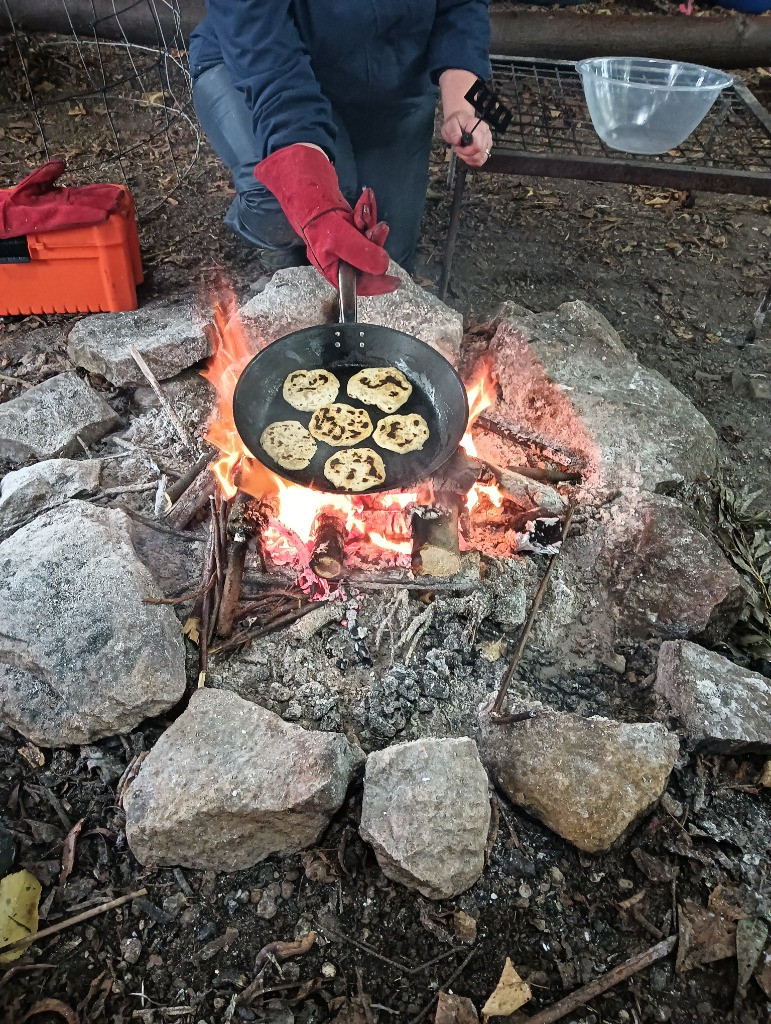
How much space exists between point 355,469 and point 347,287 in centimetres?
68

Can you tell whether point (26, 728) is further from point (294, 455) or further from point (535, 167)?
point (535, 167)

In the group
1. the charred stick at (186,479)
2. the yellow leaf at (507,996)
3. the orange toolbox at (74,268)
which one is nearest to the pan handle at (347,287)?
the charred stick at (186,479)

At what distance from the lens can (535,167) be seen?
3281mm

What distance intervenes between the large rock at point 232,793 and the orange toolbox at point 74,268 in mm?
2432

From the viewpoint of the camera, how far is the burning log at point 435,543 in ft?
8.16

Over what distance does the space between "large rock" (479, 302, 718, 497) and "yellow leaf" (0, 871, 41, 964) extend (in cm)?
228

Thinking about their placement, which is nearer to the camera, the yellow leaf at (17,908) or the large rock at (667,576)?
the yellow leaf at (17,908)

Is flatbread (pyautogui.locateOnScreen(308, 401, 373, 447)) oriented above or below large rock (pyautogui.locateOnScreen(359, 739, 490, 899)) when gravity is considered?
above

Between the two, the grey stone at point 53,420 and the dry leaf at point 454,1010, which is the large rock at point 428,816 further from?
the grey stone at point 53,420

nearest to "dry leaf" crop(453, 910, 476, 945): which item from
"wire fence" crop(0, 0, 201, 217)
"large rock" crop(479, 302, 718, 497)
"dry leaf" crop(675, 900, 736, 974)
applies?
"dry leaf" crop(675, 900, 736, 974)

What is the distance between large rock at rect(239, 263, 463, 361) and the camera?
10.6ft

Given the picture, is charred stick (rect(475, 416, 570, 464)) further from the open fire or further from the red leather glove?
the red leather glove

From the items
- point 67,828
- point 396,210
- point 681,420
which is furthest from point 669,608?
point 396,210

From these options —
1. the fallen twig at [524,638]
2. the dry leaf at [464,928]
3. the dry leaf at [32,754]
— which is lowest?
the dry leaf at [464,928]
